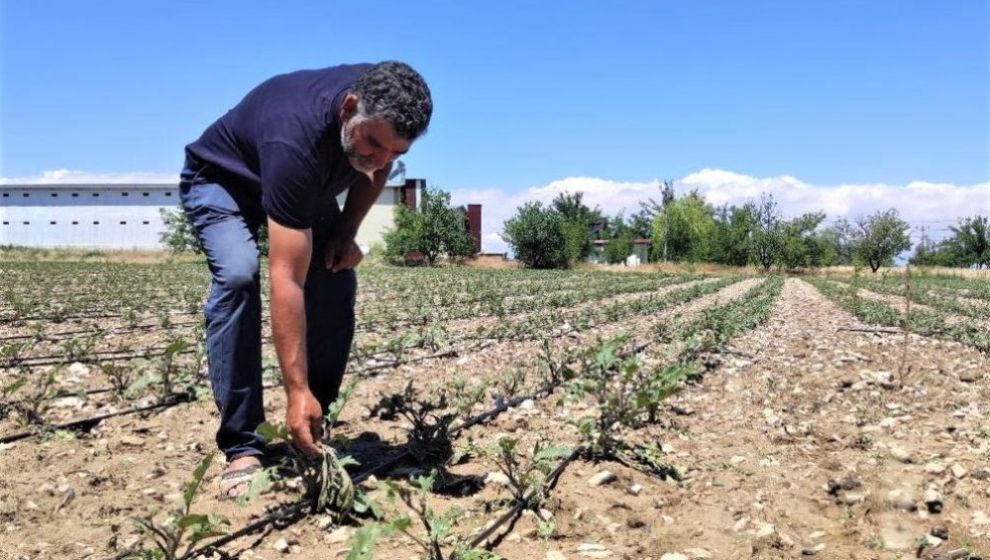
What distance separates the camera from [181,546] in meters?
2.21

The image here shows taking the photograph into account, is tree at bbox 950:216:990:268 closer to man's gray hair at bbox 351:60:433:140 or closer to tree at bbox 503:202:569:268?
tree at bbox 503:202:569:268

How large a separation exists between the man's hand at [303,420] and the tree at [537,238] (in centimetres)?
4507

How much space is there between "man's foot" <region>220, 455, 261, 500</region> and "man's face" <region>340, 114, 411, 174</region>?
1.14 m

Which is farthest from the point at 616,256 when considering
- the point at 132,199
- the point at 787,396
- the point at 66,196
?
the point at 787,396

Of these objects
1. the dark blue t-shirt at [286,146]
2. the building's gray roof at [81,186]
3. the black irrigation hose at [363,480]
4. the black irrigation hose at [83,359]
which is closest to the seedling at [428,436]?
the black irrigation hose at [363,480]

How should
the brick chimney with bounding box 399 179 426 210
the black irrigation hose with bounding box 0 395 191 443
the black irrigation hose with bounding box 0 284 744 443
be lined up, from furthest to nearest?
the brick chimney with bounding box 399 179 426 210 < the black irrigation hose with bounding box 0 284 744 443 < the black irrigation hose with bounding box 0 395 191 443

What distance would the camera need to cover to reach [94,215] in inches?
2078

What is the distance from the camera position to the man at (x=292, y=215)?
2.34m

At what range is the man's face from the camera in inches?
90.9

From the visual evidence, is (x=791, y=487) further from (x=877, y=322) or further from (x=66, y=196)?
(x=66, y=196)

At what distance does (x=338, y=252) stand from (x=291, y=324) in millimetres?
719

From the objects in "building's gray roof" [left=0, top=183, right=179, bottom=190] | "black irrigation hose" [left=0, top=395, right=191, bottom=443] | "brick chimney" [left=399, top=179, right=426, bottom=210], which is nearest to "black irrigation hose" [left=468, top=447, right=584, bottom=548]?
"black irrigation hose" [left=0, top=395, right=191, bottom=443]

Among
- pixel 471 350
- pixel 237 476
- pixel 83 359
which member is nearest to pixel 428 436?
pixel 237 476

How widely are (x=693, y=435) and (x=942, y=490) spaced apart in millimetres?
1078
